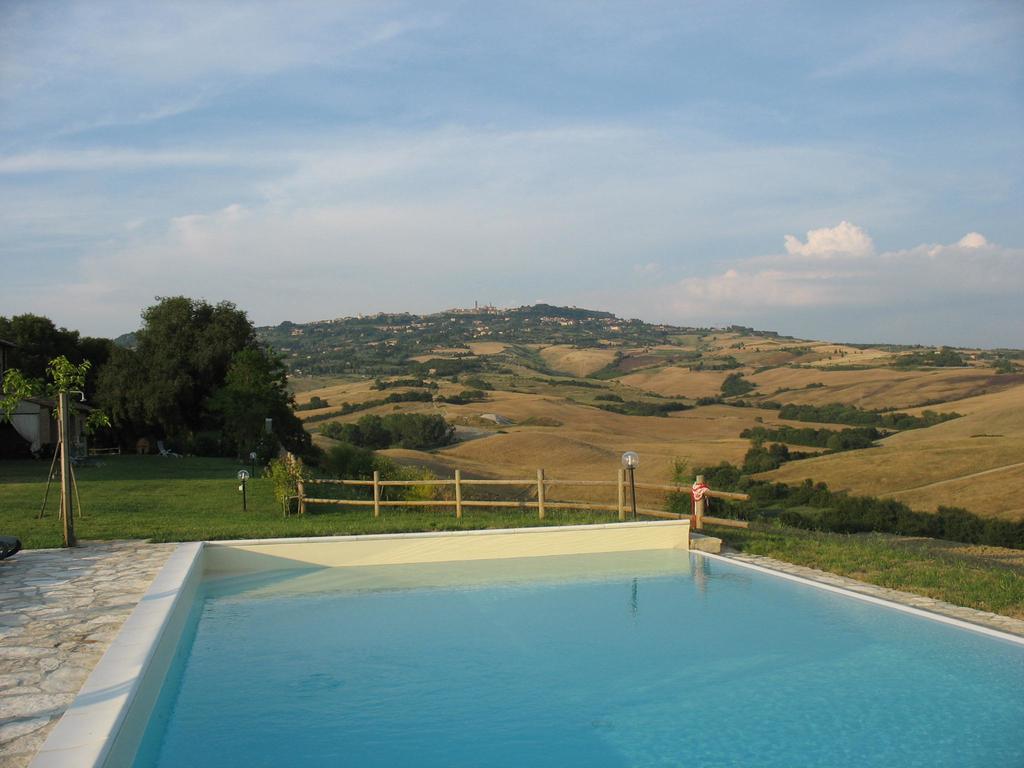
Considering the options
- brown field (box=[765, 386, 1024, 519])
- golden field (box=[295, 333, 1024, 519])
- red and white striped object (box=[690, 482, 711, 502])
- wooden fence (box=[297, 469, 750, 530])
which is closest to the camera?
red and white striped object (box=[690, 482, 711, 502])

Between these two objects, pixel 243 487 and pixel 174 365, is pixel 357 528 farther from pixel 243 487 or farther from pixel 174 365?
pixel 174 365

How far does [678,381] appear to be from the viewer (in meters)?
79.3

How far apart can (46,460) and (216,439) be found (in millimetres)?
7984

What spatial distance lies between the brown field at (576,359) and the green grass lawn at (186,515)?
71437 millimetres

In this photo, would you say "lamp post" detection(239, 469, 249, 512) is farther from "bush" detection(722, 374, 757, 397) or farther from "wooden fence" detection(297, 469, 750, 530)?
"bush" detection(722, 374, 757, 397)

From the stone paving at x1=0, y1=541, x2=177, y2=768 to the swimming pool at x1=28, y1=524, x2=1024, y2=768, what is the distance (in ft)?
1.89

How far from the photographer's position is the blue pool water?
Answer: 5.15 m

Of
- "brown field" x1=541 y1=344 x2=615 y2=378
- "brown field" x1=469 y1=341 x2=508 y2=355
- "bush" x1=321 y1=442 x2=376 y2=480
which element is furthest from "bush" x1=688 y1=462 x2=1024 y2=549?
"brown field" x1=469 y1=341 x2=508 y2=355

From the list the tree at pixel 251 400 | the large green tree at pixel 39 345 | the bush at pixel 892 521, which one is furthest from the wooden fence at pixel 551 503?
the large green tree at pixel 39 345

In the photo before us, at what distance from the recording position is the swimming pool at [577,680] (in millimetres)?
5156

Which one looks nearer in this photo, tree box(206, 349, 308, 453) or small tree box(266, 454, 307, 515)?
small tree box(266, 454, 307, 515)

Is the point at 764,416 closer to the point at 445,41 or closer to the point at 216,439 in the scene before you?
the point at 216,439

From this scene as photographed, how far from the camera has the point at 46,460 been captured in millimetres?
25281

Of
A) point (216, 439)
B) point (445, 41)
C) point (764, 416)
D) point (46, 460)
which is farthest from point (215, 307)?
point (764, 416)
